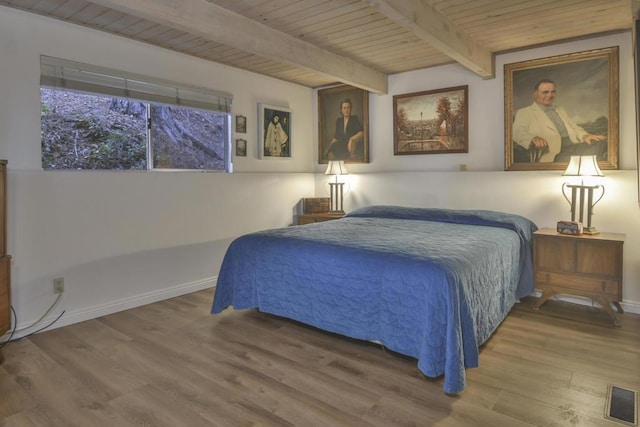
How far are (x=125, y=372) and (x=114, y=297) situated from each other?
123cm

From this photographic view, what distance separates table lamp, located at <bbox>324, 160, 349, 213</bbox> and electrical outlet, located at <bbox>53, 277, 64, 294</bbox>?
9.45 feet

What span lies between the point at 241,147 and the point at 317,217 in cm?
117

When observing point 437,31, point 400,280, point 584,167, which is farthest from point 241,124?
point 584,167

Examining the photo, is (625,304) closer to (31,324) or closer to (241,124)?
(241,124)

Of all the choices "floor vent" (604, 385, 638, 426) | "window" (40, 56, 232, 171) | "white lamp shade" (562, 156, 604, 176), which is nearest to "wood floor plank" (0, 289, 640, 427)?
"floor vent" (604, 385, 638, 426)

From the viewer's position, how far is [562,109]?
3529mm

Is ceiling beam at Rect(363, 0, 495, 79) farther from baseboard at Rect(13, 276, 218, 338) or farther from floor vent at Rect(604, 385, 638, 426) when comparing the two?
baseboard at Rect(13, 276, 218, 338)

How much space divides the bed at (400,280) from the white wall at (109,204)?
0.92m

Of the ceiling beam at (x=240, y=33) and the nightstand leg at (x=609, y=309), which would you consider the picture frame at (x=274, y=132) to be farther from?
the nightstand leg at (x=609, y=309)

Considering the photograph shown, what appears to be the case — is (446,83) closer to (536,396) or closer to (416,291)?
(416,291)

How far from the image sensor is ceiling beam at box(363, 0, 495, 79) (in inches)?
98.5

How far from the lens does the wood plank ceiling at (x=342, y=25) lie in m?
2.66

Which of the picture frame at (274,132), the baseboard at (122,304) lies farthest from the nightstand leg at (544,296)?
the picture frame at (274,132)

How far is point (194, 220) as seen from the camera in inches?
154
